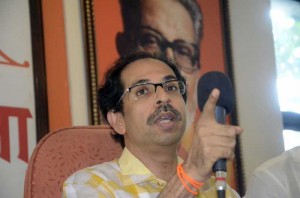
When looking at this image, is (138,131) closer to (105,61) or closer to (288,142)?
(105,61)

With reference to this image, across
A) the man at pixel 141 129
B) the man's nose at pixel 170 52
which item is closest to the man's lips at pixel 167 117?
the man at pixel 141 129

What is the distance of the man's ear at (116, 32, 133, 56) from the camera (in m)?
2.24

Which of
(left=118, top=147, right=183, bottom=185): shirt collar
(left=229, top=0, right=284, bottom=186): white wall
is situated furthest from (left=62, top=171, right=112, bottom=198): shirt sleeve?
(left=229, top=0, right=284, bottom=186): white wall

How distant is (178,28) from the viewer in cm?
247

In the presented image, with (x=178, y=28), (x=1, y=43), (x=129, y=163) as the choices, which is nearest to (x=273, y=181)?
(x=129, y=163)

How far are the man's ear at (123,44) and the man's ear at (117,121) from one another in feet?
1.86

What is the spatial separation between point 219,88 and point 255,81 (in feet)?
6.04

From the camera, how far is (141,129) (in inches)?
61.9

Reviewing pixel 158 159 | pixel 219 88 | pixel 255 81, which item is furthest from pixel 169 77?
pixel 255 81

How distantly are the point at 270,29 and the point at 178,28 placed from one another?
28.1 inches

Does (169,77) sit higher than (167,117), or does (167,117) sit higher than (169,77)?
(169,77)

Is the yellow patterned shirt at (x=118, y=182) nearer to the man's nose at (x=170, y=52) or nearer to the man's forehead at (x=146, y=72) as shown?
the man's forehead at (x=146, y=72)

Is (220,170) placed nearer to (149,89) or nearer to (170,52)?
(149,89)

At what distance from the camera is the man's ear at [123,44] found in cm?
224
